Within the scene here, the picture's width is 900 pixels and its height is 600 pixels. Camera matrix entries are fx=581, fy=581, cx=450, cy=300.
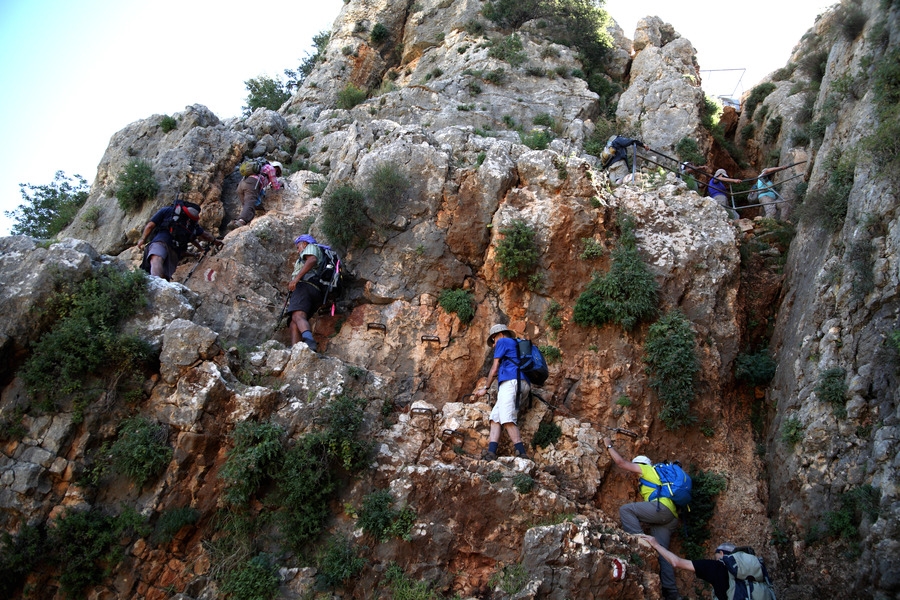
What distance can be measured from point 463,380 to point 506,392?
1.49 m

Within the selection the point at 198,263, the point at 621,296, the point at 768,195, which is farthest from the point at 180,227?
the point at 768,195

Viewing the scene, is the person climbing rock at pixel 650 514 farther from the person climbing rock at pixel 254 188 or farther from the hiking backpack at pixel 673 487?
the person climbing rock at pixel 254 188

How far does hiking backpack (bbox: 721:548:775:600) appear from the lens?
23.6 feet

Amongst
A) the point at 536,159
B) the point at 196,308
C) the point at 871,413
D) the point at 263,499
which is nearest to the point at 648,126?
the point at 536,159

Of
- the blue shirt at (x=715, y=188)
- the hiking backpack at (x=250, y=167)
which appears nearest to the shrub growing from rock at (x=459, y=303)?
the hiking backpack at (x=250, y=167)

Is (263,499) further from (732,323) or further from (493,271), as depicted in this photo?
(732,323)

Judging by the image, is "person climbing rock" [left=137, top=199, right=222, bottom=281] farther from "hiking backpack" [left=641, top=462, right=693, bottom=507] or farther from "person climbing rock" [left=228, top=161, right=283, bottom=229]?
"hiking backpack" [left=641, top=462, right=693, bottom=507]

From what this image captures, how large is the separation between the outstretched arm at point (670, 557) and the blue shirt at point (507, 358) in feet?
9.77

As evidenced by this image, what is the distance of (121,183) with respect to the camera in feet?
47.8

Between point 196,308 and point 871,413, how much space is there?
1084 centimetres

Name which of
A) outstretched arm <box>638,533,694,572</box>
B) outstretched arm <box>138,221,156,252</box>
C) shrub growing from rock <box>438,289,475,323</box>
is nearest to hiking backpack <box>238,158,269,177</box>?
outstretched arm <box>138,221,156,252</box>

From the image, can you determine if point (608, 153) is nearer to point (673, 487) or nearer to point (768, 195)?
point (768, 195)

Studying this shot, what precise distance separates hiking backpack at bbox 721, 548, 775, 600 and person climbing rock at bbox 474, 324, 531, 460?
3129 mm

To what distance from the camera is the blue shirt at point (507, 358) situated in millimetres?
9508
